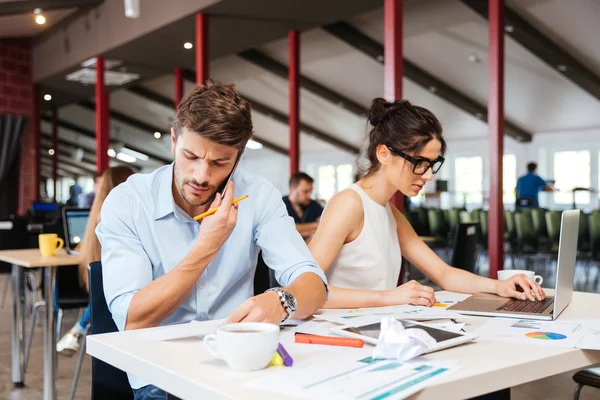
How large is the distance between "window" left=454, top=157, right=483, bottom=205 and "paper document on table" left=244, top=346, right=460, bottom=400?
1338 cm

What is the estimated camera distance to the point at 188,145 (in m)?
1.57

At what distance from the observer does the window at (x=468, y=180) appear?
14.2 m

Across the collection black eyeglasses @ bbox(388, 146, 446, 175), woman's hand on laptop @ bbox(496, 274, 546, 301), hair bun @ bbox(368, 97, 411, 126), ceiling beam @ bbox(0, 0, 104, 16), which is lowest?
woman's hand on laptop @ bbox(496, 274, 546, 301)

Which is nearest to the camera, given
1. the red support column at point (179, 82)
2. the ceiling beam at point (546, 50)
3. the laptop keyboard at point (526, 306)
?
the laptop keyboard at point (526, 306)

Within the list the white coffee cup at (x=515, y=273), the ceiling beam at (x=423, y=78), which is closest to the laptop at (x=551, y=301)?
the white coffee cup at (x=515, y=273)

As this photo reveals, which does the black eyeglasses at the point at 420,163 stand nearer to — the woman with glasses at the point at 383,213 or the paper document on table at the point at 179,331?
the woman with glasses at the point at 383,213

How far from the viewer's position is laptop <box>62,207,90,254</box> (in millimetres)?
3773

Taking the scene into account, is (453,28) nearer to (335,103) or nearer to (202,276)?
(335,103)

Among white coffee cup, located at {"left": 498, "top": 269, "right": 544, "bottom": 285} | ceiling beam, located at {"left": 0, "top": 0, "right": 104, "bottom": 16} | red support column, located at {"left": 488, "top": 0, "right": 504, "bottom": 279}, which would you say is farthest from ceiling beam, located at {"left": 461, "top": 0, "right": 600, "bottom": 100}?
white coffee cup, located at {"left": 498, "top": 269, "right": 544, "bottom": 285}

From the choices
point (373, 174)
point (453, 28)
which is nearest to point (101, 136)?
point (453, 28)

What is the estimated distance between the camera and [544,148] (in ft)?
42.2

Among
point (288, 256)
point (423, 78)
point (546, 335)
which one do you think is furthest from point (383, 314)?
point (423, 78)

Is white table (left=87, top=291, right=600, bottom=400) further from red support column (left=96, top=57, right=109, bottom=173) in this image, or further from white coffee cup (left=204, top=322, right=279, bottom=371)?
red support column (left=96, top=57, right=109, bottom=173)

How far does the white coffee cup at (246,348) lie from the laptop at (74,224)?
292 cm
